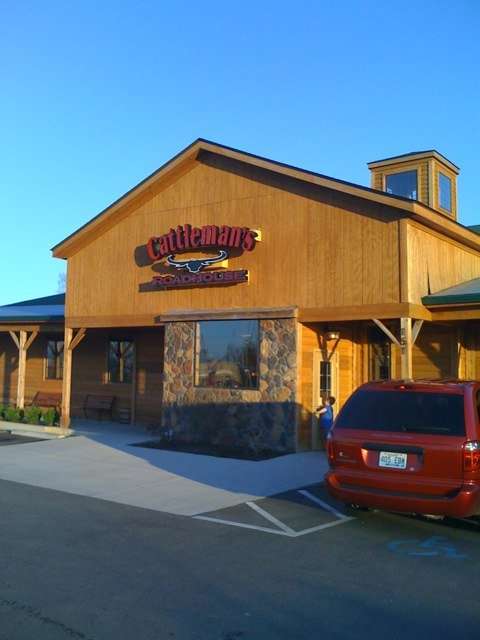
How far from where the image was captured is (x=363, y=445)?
7562 mm

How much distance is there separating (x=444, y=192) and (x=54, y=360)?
14.0m

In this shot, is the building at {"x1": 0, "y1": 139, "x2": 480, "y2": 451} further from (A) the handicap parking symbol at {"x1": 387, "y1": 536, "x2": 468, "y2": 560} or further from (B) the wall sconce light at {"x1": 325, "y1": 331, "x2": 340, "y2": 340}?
(A) the handicap parking symbol at {"x1": 387, "y1": 536, "x2": 468, "y2": 560}

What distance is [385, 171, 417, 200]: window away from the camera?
63.0 ft

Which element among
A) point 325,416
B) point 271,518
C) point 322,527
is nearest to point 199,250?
point 325,416

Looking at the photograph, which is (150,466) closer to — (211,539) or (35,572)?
(211,539)

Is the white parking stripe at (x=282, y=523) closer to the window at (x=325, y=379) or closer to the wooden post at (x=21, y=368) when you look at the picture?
the window at (x=325, y=379)

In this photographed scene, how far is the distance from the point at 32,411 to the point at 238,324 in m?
7.47

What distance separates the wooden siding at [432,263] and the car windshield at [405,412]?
17.5ft

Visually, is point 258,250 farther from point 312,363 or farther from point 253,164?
point 312,363

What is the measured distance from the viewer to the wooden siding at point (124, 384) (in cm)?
2008

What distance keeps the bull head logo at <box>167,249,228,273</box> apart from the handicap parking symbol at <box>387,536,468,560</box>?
9511 millimetres

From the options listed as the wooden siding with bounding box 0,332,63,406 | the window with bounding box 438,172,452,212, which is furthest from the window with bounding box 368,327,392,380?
the wooden siding with bounding box 0,332,63,406

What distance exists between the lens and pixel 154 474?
11.9 metres

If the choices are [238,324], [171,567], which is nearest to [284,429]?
[238,324]
